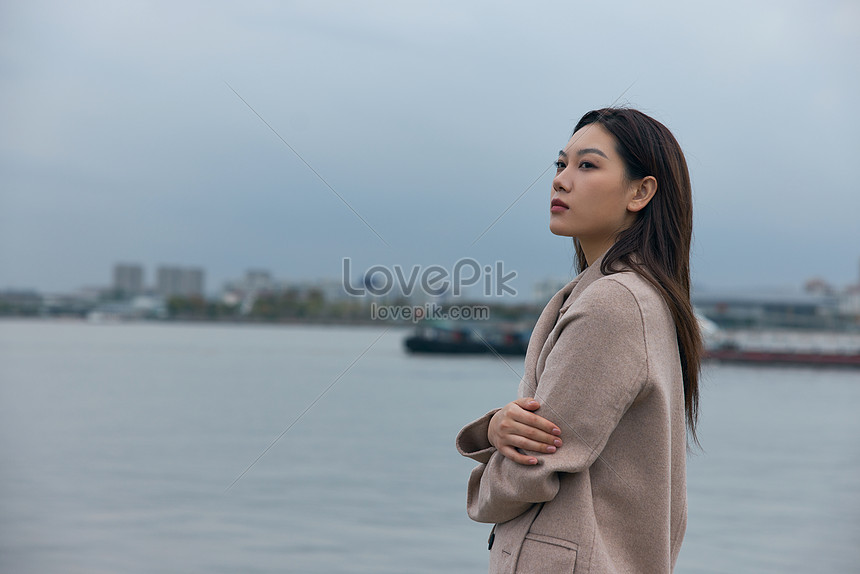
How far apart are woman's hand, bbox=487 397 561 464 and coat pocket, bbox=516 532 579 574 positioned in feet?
0.36

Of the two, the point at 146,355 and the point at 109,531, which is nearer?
the point at 109,531

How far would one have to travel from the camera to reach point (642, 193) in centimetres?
123

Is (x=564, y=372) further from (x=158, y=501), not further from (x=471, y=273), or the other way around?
(x=158, y=501)

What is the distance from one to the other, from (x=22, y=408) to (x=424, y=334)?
25.3 metres

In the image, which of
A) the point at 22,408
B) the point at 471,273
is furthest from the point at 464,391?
the point at 471,273

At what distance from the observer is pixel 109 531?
7500 mm

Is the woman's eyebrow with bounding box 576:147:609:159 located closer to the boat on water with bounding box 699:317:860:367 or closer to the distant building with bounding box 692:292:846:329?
the boat on water with bounding box 699:317:860:367

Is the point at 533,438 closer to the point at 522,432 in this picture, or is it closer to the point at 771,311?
the point at 522,432

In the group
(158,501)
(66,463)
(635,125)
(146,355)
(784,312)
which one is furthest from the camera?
(784,312)

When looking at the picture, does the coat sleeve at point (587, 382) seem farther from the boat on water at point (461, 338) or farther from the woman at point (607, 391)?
the boat on water at point (461, 338)

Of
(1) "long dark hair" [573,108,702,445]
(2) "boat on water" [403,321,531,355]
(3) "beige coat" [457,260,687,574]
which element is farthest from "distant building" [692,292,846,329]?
(3) "beige coat" [457,260,687,574]

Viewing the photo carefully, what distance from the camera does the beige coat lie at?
1081mm

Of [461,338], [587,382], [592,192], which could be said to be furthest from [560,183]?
[461,338]

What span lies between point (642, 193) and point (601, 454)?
0.39m
